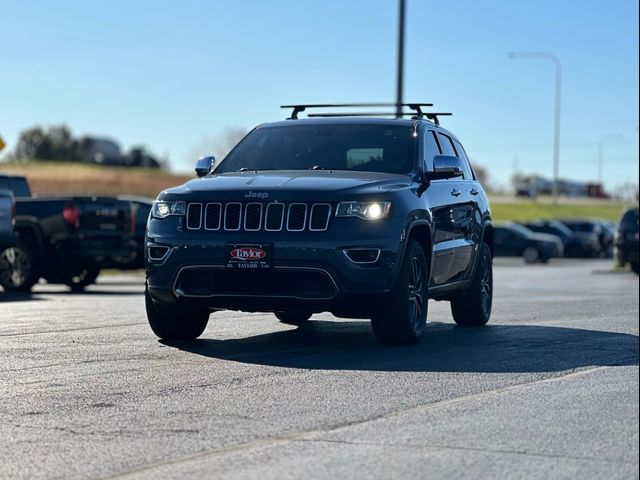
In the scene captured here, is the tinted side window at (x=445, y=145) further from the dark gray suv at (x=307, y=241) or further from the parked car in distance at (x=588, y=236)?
the parked car in distance at (x=588, y=236)

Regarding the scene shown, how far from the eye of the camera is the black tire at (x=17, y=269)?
21094 millimetres

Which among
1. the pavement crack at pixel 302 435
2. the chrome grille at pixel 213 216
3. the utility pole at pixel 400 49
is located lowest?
the pavement crack at pixel 302 435

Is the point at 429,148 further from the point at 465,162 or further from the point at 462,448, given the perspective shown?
the point at 462,448

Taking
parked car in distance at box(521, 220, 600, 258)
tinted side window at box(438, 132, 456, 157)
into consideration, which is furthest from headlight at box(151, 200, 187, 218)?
parked car in distance at box(521, 220, 600, 258)

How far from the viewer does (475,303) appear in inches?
521

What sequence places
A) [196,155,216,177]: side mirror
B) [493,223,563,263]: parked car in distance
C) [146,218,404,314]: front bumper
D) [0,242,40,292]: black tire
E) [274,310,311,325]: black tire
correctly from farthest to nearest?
[493,223,563,263]: parked car in distance, [0,242,40,292]: black tire, [274,310,311,325]: black tire, [196,155,216,177]: side mirror, [146,218,404,314]: front bumper

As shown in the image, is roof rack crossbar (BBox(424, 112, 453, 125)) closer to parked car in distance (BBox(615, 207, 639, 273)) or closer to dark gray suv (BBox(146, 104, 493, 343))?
dark gray suv (BBox(146, 104, 493, 343))

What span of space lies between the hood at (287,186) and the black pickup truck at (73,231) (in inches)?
435

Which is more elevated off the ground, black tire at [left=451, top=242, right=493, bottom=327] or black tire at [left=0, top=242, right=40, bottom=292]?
black tire at [left=451, top=242, right=493, bottom=327]

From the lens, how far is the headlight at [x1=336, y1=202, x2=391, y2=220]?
10.4m

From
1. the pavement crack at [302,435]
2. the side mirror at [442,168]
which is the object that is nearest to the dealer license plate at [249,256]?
the side mirror at [442,168]

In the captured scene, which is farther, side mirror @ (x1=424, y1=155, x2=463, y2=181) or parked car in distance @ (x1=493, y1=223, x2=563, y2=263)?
parked car in distance @ (x1=493, y1=223, x2=563, y2=263)

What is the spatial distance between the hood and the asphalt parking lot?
46.5 inches

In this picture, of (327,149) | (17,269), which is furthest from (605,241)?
(327,149)
